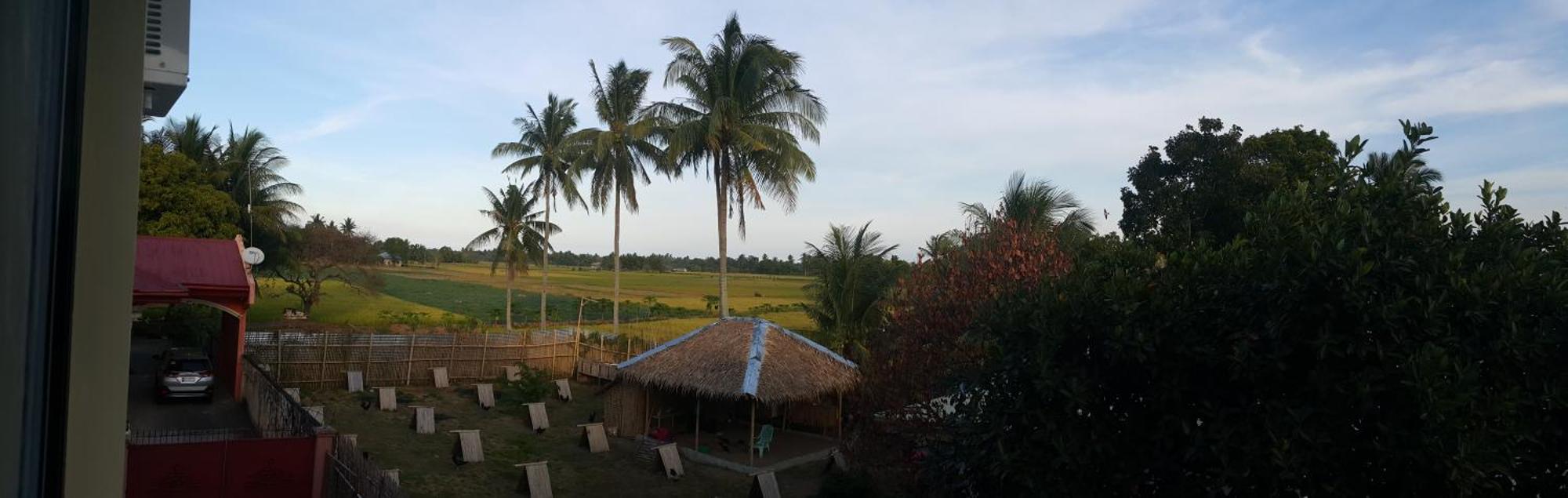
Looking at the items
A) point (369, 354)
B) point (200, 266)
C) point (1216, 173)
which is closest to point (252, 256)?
point (200, 266)

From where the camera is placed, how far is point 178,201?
25047 millimetres

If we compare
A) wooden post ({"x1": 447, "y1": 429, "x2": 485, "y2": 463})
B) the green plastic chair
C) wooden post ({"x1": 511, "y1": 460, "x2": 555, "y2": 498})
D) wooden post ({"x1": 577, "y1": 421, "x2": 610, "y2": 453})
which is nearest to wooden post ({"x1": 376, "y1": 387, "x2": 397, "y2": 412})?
wooden post ({"x1": 447, "y1": 429, "x2": 485, "y2": 463})

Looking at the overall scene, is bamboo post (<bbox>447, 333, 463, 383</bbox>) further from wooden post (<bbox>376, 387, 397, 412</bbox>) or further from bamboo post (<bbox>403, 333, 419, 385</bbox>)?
wooden post (<bbox>376, 387, 397, 412</bbox>)

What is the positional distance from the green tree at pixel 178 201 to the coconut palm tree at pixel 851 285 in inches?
678

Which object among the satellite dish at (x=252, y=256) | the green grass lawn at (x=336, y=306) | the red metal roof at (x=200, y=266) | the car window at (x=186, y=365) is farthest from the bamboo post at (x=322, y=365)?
the green grass lawn at (x=336, y=306)

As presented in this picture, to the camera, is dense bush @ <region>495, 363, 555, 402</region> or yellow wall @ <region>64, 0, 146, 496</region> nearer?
yellow wall @ <region>64, 0, 146, 496</region>

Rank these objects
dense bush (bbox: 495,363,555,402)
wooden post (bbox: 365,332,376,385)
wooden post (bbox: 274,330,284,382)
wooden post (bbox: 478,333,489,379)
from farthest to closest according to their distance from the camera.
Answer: wooden post (bbox: 478,333,489,379), wooden post (bbox: 365,332,376,385), dense bush (bbox: 495,363,555,402), wooden post (bbox: 274,330,284,382)

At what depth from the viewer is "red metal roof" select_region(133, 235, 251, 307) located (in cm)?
1571

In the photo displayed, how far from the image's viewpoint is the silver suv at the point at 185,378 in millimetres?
16016

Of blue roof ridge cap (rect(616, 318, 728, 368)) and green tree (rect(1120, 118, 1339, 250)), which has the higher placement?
green tree (rect(1120, 118, 1339, 250))

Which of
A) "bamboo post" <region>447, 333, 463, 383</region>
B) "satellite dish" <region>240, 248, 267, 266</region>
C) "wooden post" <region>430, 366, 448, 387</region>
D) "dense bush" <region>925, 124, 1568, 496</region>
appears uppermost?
"satellite dish" <region>240, 248, 267, 266</region>

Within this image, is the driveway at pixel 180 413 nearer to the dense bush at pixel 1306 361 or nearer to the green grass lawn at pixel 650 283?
the dense bush at pixel 1306 361

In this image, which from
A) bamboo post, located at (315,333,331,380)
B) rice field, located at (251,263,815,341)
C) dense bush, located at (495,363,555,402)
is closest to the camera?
bamboo post, located at (315,333,331,380)

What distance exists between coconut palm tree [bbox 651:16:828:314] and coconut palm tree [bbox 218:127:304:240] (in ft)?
53.8
